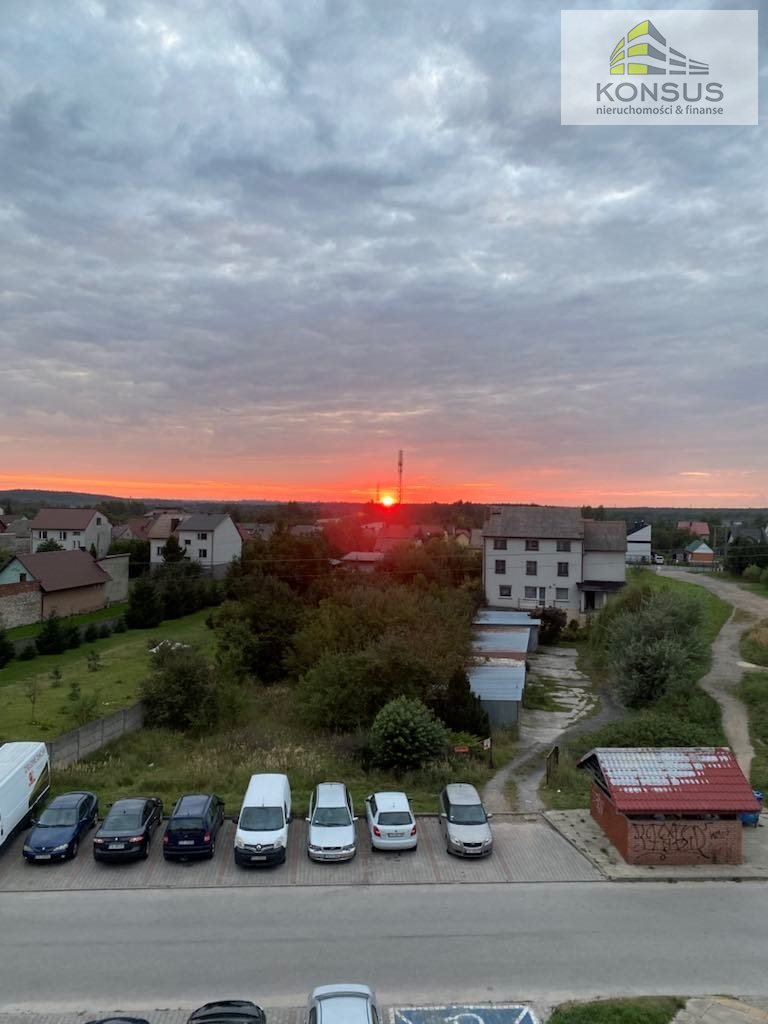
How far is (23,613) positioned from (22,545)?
42.1 metres

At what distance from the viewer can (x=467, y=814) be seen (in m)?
17.7

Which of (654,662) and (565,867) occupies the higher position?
(654,662)

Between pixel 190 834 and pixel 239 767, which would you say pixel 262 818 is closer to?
pixel 190 834

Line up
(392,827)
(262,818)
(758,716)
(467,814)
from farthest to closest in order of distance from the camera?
1. (758,716)
2. (467,814)
3. (392,827)
4. (262,818)

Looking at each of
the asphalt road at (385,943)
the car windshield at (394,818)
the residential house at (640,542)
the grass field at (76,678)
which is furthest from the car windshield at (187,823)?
the residential house at (640,542)

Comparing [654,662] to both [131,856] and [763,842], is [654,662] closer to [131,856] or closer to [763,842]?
[763,842]

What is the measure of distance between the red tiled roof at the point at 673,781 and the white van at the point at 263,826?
775cm

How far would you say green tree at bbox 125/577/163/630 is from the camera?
4994 cm

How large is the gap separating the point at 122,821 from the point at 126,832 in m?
0.43

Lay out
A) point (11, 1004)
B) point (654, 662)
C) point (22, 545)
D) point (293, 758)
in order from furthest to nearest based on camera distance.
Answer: point (22, 545)
point (654, 662)
point (293, 758)
point (11, 1004)

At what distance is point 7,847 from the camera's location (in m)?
17.0

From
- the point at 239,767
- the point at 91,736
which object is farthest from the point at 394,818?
the point at 91,736

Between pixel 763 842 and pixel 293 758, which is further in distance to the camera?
pixel 293 758

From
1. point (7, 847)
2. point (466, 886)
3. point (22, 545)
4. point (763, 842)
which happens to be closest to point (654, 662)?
point (763, 842)
